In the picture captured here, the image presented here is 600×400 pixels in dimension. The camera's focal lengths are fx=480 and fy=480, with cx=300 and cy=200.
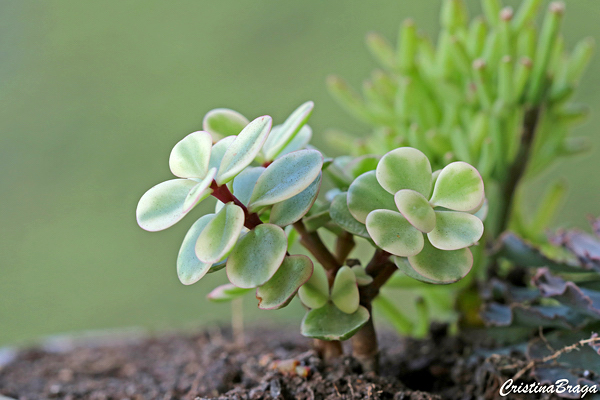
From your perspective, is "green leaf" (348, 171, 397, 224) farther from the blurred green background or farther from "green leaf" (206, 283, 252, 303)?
the blurred green background

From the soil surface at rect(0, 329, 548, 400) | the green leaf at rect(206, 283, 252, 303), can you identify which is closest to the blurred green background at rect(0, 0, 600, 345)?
the soil surface at rect(0, 329, 548, 400)

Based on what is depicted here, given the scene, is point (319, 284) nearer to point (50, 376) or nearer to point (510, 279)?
point (510, 279)

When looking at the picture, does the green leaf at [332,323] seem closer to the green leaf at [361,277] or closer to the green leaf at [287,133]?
the green leaf at [361,277]

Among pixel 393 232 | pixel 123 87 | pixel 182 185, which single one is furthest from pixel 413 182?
pixel 123 87

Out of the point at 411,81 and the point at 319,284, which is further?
the point at 411,81

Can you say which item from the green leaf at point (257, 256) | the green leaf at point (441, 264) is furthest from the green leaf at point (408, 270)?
the green leaf at point (257, 256)

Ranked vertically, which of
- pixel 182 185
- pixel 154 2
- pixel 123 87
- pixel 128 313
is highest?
pixel 154 2
